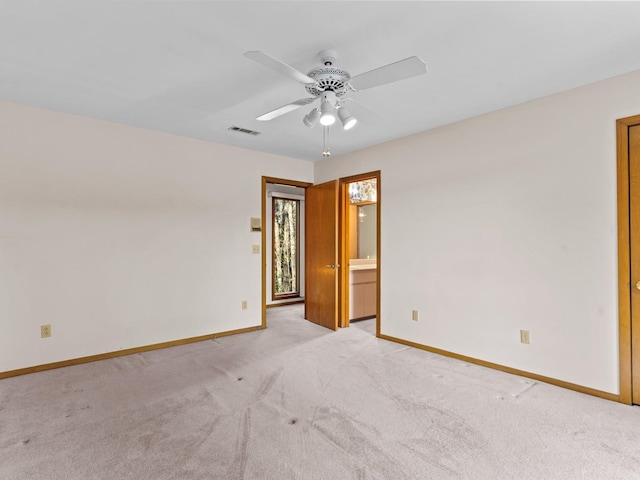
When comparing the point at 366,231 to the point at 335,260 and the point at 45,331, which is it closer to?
the point at 335,260

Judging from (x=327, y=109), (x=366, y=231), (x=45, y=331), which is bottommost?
(x=45, y=331)

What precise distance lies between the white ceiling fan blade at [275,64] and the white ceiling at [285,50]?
234mm

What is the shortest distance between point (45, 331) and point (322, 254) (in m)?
3.22

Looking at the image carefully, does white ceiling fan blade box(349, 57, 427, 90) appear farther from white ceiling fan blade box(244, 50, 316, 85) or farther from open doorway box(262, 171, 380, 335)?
open doorway box(262, 171, 380, 335)

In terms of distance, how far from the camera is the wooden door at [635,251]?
96.7 inches

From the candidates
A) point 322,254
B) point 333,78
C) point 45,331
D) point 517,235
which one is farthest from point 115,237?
point 517,235

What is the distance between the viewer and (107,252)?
11.5ft

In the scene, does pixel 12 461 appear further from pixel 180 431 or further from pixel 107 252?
pixel 107 252

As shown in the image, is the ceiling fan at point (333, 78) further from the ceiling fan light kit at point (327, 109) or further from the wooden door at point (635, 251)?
the wooden door at point (635, 251)

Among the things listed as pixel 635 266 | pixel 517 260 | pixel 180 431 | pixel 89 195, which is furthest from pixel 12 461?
pixel 635 266

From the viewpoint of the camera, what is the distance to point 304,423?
2.23 meters

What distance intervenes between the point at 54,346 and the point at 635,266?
16.3ft

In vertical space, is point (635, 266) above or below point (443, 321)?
above

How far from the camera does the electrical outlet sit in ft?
10.3
